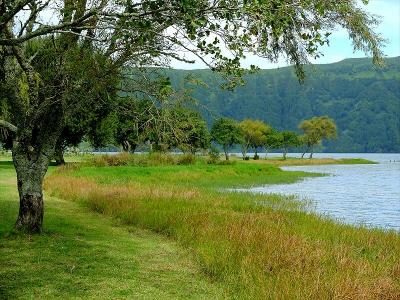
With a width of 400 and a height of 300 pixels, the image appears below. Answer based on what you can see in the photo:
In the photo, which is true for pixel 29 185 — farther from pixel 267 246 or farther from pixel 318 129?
pixel 318 129

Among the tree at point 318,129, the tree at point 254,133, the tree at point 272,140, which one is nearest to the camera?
the tree at point 254,133

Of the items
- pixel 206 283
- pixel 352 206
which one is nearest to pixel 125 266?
pixel 206 283

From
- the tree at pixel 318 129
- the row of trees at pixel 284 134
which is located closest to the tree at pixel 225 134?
the row of trees at pixel 284 134

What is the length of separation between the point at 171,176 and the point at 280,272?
1399 inches

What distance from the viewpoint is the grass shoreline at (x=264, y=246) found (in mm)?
8438

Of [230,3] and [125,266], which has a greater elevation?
[230,3]

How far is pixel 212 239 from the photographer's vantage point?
1283cm

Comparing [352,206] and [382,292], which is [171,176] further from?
[382,292]

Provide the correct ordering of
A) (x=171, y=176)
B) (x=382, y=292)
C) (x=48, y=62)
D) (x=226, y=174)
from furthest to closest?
(x=226, y=174), (x=171, y=176), (x=48, y=62), (x=382, y=292)

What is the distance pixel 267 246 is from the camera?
449 inches

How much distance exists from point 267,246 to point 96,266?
4056mm

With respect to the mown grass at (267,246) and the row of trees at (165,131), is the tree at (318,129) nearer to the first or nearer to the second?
the row of trees at (165,131)

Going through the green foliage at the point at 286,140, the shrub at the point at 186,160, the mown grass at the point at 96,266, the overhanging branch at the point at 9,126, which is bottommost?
the mown grass at the point at 96,266

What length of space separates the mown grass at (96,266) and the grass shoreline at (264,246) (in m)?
0.49
